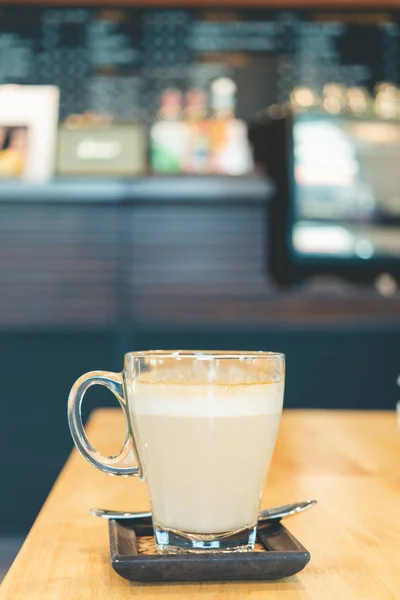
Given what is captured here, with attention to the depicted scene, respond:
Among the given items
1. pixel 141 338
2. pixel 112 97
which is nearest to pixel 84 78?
pixel 112 97

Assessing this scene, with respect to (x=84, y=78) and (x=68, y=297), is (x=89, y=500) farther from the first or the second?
(x=84, y=78)

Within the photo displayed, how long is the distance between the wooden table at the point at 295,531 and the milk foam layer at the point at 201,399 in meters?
0.09

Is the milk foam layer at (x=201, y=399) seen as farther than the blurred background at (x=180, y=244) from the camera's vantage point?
No

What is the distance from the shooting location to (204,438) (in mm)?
490

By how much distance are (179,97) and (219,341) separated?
4.44ft

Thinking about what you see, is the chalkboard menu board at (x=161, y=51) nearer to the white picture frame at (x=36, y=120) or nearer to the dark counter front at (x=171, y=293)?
the white picture frame at (x=36, y=120)

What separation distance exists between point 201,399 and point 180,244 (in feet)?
7.13

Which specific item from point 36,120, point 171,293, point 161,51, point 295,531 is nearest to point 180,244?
point 171,293

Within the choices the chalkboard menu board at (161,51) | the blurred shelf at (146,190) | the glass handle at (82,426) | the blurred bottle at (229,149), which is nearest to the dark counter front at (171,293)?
the blurred shelf at (146,190)

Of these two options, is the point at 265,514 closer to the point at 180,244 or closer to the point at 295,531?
the point at 295,531

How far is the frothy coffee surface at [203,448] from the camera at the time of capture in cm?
49

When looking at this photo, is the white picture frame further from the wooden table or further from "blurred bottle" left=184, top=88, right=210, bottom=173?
the wooden table

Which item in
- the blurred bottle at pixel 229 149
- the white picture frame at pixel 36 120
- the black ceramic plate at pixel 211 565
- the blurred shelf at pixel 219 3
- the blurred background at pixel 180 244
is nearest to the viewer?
the black ceramic plate at pixel 211 565

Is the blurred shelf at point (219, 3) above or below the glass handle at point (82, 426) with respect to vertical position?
above
